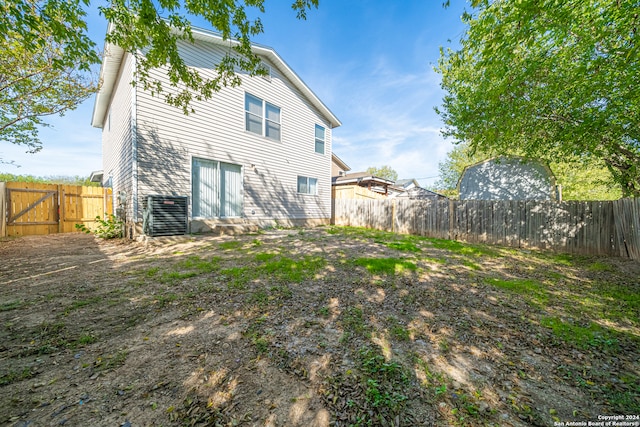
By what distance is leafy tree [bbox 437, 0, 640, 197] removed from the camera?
3764mm

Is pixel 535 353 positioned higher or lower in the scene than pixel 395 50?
lower

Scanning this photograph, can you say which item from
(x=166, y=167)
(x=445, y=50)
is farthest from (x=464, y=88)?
(x=166, y=167)

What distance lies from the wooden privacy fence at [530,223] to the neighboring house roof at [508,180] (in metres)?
3.06

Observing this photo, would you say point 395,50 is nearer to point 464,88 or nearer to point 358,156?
point 464,88

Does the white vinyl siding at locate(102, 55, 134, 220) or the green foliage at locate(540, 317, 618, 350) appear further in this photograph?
the white vinyl siding at locate(102, 55, 134, 220)

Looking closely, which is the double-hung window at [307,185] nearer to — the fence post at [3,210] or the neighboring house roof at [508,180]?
the neighboring house roof at [508,180]

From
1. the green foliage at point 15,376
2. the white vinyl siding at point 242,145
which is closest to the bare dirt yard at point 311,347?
the green foliage at point 15,376

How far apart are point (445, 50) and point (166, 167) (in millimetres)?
12429

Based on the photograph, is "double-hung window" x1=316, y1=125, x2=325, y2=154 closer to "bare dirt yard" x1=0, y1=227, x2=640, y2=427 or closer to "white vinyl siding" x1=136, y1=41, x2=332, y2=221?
"white vinyl siding" x1=136, y1=41, x2=332, y2=221

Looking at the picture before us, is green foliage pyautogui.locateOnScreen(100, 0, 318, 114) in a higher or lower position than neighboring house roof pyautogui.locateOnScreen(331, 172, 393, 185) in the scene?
higher

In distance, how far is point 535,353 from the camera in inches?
80.1

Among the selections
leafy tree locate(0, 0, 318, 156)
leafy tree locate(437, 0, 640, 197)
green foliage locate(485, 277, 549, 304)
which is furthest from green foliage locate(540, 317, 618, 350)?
leafy tree locate(0, 0, 318, 156)

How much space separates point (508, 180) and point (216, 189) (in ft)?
43.8

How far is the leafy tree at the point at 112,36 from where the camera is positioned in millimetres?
3373
